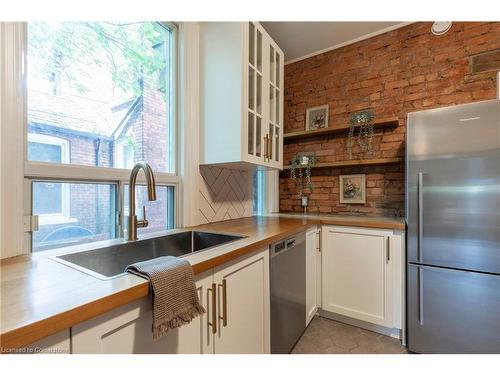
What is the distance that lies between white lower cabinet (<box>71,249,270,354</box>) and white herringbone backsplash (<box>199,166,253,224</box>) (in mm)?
718

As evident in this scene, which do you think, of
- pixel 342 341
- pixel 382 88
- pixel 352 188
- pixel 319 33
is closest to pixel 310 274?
pixel 342 341

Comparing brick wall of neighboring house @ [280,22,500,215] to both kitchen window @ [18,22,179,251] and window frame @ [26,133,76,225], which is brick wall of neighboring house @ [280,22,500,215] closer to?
kitchen window @ [18,22,179,251]

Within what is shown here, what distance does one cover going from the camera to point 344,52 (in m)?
2.52

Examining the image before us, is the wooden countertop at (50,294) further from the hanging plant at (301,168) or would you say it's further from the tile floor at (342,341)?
the hanging plant at (301,168)

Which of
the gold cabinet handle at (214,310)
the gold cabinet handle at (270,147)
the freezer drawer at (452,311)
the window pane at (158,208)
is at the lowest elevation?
the freezer drawer at (452,311)

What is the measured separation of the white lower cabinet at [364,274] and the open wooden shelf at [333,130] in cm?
105

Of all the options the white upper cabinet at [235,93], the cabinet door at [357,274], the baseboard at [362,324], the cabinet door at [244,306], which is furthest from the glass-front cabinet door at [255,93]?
the baseboard at [362,324]

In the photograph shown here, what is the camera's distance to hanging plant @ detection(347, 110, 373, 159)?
2.26 metres

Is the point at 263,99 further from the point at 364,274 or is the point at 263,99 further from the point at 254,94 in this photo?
the point at 364,274

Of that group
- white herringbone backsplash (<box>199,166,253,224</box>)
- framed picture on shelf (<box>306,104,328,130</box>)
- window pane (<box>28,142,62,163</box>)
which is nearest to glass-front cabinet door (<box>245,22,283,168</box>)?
white herringbone backsplash (<box>199,166,253,224</box>)

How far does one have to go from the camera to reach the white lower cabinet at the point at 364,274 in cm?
168

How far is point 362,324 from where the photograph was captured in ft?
6.06
